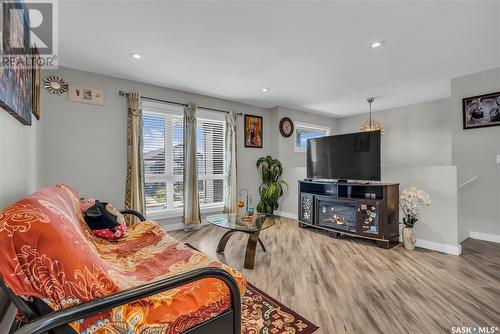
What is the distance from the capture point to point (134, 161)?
130 inches

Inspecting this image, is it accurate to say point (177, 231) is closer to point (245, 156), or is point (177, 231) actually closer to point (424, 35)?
point (245, 156)

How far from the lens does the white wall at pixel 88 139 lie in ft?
9.37

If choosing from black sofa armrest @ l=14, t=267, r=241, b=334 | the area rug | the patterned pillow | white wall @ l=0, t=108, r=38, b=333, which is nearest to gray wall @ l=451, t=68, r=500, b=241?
the area rug

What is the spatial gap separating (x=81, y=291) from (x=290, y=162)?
4.83m

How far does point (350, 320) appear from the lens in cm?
162

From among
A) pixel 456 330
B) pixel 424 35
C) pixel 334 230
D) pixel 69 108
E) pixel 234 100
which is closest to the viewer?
pixel 456 330

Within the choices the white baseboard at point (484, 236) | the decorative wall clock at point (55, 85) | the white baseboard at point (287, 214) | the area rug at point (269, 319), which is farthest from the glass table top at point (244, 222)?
the white baseboard at point (484, 236)

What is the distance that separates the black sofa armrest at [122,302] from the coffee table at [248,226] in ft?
4.54

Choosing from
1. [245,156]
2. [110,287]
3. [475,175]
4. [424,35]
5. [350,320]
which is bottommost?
[350,320]

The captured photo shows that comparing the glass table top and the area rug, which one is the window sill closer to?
the glass table top

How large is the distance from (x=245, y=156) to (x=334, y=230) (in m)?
2.27

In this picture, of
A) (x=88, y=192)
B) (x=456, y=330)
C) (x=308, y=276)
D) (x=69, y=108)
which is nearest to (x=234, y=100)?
(x=69, y=108)

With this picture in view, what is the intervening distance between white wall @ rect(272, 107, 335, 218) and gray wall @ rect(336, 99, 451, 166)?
1872 mm

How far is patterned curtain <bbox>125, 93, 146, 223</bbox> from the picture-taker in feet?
10.8
